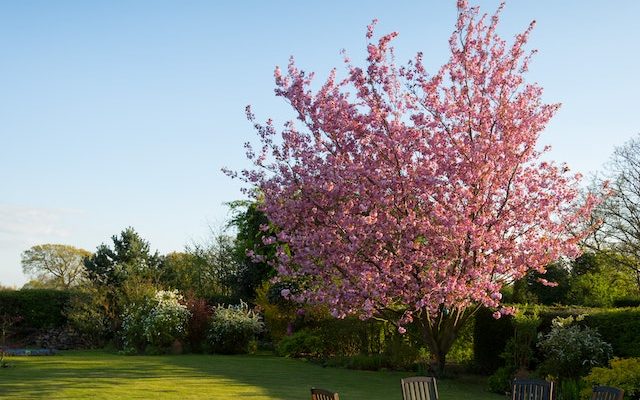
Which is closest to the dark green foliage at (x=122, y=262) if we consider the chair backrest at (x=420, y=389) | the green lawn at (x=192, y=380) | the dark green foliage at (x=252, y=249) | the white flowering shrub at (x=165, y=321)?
the dark green foliage at (x=252, y=249)

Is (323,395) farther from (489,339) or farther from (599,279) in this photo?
(599,279)

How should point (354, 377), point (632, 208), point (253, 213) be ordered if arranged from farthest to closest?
point (253, 213), point (632, 208), point (354, 377)

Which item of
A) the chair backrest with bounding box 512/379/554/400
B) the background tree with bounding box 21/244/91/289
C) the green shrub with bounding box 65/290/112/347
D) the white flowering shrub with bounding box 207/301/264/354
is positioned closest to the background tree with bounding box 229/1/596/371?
the chair backrest with bounding box 512/379/554/400

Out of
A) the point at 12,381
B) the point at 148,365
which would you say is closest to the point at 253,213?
the point at 148,365

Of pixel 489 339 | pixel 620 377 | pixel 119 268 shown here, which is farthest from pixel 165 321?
pixel 620 377

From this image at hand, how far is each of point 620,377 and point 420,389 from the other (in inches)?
278

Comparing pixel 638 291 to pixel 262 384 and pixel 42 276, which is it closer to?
pixel 262 384

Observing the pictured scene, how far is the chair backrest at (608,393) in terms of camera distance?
687 centimetres

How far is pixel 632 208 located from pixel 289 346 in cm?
1809

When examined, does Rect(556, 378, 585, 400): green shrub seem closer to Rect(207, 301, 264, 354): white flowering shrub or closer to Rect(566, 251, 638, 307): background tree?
Rect(207, 301, 264, 354): white flowering shrub

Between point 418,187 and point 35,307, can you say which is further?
point 35,307

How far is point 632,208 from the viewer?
32.4 meters

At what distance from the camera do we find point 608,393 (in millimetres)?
6965

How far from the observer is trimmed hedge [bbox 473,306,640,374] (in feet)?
47.3
